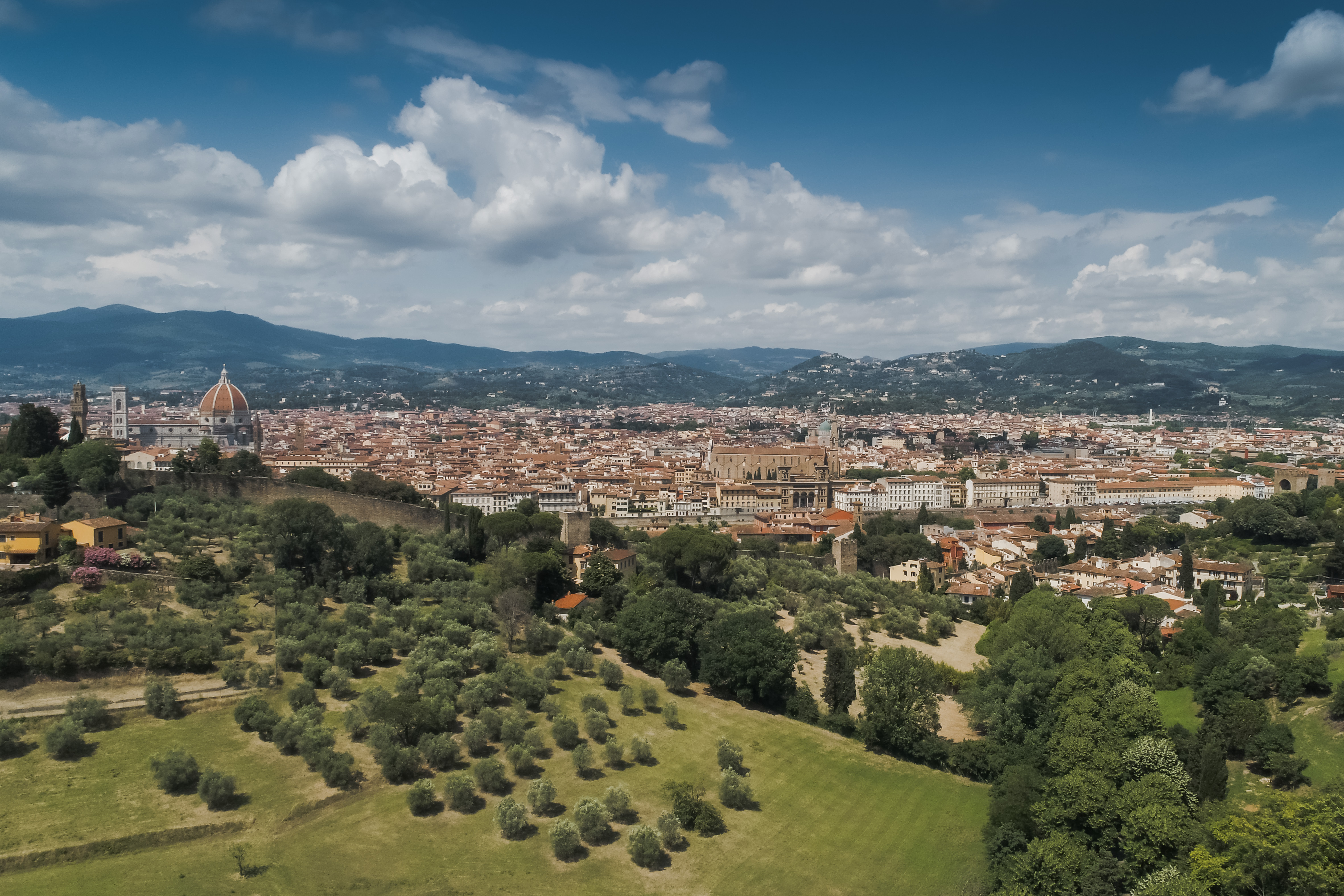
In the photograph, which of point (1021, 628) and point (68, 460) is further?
point (68, 460)

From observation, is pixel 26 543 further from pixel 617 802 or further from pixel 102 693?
pixel 617 802

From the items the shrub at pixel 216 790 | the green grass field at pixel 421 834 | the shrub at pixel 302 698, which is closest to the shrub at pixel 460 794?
the green grass field at pixel 421 834

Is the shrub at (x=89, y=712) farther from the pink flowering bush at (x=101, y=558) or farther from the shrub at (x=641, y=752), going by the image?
the shrub at (x=641, y=752)

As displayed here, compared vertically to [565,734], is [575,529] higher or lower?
higher

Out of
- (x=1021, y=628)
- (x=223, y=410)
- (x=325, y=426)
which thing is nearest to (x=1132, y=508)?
(x=1021, y=628)

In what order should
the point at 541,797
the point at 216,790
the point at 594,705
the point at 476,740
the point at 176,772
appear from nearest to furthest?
1. the point at 216,790
2. the point at 176,772
3. the point at 541,797
4. the point at 476,740
5. the point at 594,705

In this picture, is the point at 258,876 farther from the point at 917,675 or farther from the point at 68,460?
the point at 68,460

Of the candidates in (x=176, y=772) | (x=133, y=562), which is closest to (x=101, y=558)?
(x=133, y=562)
